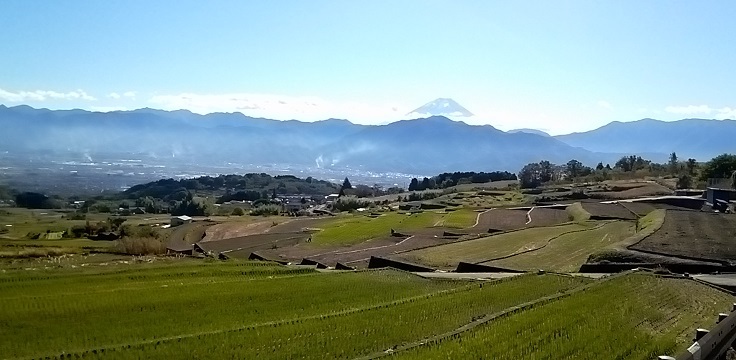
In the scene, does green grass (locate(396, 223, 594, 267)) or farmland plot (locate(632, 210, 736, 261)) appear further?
green grass (locate(396, 223, 594, 267))

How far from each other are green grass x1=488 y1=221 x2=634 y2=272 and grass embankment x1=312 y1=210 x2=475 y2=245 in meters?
15.3

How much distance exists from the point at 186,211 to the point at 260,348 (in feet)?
314

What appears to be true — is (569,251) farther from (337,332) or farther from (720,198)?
(720,198)

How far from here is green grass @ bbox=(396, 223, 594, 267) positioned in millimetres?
32031

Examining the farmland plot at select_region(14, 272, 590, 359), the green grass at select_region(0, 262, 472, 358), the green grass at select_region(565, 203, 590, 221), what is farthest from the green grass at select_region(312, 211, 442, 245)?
the farmland plot at select_region(14, 272, 590, 359)

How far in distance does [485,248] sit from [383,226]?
2107 centimetres

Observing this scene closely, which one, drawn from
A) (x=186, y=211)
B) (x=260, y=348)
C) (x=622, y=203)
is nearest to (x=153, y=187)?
(x=186, y=211)

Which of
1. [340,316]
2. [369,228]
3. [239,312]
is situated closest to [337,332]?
[340,316]

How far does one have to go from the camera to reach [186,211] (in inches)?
4094

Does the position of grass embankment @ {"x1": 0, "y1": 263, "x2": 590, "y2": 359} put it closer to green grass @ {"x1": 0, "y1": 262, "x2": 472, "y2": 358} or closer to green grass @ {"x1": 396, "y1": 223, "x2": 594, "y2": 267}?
green grass @ {"x1": 0, "y1": 262, "x2": 472, "y2": 358}

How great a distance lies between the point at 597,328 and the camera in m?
13.4

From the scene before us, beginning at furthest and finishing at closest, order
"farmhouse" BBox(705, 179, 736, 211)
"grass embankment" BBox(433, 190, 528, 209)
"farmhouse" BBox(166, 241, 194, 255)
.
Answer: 1. "grass embankment" BBox(433, 190, 528, 209)
2. "farmhouse" BBox(705, 179, 736, 211)
3. "farmhouse" BBox(166, 241, 194, 255)

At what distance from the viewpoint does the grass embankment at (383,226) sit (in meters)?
49.7

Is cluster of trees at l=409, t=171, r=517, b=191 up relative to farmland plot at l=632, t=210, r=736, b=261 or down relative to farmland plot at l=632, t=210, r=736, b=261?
down
